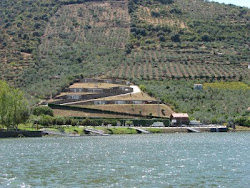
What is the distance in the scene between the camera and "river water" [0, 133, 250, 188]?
48031mm

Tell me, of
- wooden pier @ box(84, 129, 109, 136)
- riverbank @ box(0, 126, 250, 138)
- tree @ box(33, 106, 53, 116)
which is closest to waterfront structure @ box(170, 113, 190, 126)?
riverbank @ box(0, 126, 250, 138)

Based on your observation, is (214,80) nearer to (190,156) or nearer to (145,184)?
(190,156)

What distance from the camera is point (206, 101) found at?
153125 mm

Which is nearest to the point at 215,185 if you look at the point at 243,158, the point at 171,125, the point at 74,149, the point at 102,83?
the point at 243,158

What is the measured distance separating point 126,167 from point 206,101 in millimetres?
98327

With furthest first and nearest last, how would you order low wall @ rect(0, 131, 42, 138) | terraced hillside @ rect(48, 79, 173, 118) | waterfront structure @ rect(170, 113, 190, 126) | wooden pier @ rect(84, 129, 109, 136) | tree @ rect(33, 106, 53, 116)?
terraced hillside @ rect(48, 79, 173, 118), waterfront structure @ rect(170, 113, 190, 126), tree @ rect(33, 106, 53, 116), wooden pier @ rect(84, 129, 109, 136), low wall @ rect(0, 131, 42, 138)

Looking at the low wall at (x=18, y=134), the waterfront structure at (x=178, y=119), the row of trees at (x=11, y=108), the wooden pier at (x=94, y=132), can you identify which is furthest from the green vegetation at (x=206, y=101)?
the row of trees at (x=11, y=108)

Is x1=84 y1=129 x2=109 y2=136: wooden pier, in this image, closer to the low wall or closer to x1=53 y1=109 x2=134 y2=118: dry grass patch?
the low wall

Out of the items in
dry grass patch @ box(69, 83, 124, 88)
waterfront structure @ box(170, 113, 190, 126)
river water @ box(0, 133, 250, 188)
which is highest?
dry grass patch @ box(69, 83, 124, 88)

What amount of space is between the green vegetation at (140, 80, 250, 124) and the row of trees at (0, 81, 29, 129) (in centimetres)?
4474

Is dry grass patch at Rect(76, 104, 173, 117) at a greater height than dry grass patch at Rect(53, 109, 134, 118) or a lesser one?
greater

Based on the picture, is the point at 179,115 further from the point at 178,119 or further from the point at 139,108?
the point at 139,108

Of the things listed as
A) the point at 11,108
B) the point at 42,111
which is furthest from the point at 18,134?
the point at 42,111

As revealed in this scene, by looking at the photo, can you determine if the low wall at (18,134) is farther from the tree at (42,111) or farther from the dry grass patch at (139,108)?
the dry grass patch at (139,108)
